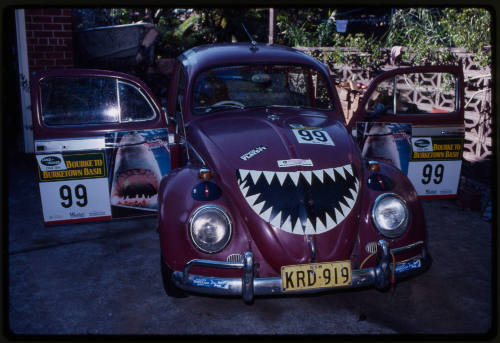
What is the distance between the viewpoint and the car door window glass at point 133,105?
416 cm

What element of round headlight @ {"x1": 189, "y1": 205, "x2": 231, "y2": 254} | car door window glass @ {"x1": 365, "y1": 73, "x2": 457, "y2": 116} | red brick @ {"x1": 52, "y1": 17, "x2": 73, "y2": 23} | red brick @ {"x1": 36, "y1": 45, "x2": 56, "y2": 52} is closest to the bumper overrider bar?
round headlight @ {"x1": 189, "y1": 205, "x2": 231, "y2": 254}

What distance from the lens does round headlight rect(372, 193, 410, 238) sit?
10.4 ft

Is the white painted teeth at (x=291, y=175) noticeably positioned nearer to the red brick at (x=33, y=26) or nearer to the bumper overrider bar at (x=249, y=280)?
the bumper overrider bar at (x=249, y=280)

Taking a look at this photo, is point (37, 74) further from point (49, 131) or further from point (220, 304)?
point (220, 304)

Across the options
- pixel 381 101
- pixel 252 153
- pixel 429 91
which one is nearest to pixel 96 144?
pixel 252 153

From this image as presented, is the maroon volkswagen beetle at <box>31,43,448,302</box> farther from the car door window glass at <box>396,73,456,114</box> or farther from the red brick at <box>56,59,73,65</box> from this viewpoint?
the red brick at <box>56,59,73,65</box>

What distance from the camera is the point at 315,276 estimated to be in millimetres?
2895

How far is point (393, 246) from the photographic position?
3.16m

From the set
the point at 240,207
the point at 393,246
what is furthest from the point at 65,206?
the point at 393,246

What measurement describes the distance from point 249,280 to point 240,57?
2.39 m

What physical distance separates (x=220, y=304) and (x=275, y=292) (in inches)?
31.3

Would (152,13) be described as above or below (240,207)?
above

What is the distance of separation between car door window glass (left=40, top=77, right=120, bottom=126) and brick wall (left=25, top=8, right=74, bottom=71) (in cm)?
383

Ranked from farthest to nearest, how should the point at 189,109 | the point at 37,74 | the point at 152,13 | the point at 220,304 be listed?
the point at 152,13, the point at 189,109, the point at 37,74, the point at 220,304
